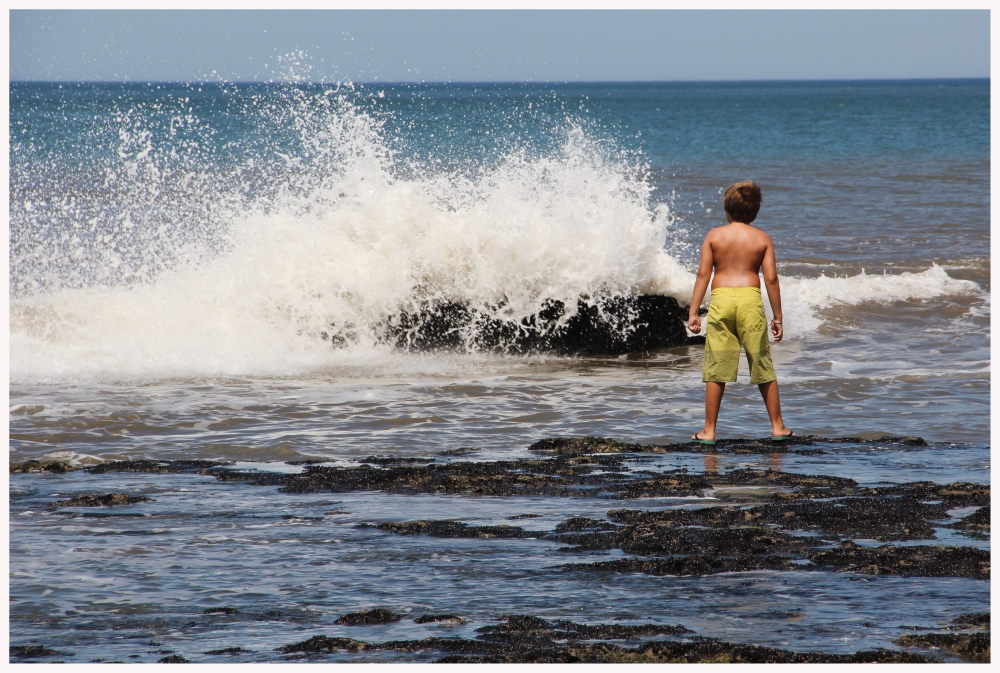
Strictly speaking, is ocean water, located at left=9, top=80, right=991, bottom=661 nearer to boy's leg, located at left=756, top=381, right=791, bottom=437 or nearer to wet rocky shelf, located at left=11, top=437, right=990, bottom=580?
wet rocky shelf, located at left=11, top=437, right=990, bottom=580

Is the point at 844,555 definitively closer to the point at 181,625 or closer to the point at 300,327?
the point at 181,625

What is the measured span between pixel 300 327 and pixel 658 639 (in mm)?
6643

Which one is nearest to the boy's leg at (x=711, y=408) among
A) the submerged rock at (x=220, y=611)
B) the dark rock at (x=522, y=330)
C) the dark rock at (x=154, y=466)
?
the dark rock at (x=154, y=466)

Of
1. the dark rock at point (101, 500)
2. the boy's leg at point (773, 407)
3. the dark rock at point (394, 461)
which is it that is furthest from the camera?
the boy's leg at point (773, 407)

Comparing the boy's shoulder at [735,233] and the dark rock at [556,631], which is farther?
the boy's shoulder at [735,233]

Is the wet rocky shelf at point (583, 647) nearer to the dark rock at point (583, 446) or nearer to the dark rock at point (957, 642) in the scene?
the dark rock at point (957, 642)

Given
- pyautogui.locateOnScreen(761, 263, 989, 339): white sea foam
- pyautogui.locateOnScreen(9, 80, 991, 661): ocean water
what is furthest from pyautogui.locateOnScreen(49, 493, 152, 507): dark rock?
pyautogui.locateOnScreen(761, 263, 989, 339): white sea foam

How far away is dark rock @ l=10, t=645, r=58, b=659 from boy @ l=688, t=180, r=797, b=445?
3843 millimetres

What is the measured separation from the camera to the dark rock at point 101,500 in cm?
486

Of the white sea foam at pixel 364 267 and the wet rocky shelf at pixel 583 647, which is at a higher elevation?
the white sea foam at pixel 364 267

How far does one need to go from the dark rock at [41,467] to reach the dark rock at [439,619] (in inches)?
111

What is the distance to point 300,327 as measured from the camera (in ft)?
31.0

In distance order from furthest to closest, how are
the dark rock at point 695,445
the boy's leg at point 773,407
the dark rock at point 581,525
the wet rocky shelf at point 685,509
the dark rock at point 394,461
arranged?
the boy's leg at point 773,407 < the dark rock at point 695,445 < the dark rock at point 394,461 < the dark rock at point 581,525 < the wet rocky shelf at point 685,509

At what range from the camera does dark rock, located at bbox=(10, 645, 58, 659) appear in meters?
3.21
